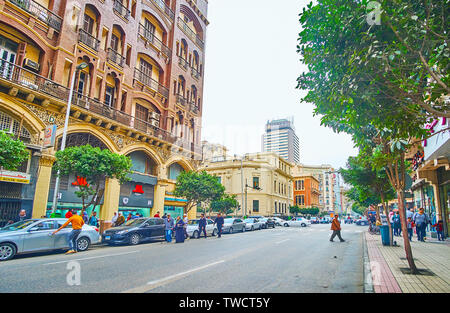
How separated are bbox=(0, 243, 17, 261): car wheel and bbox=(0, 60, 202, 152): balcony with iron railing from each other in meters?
8.86

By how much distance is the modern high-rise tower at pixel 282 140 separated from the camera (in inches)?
6467

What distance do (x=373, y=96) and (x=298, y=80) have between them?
215cm

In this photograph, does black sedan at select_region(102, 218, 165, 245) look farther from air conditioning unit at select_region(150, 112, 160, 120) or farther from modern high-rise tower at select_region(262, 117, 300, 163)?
modern high-rise tower at select_region(262, 117, 300, 163)

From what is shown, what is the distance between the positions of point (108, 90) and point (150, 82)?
14.8 feet

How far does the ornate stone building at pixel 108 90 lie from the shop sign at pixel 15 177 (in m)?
0.05

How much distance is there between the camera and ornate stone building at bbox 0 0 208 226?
51.3ft

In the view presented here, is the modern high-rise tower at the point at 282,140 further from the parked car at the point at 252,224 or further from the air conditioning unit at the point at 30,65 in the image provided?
the air conditioning unit at the point at 30,65

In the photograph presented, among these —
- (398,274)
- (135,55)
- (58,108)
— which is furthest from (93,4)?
(398,274)

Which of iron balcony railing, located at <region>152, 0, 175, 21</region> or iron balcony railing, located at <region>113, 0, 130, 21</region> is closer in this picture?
iron balcony railing, located at <region>113, 0, 130, 21</region>

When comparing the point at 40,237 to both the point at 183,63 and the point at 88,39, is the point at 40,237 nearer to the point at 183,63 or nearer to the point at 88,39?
the point at 88,39

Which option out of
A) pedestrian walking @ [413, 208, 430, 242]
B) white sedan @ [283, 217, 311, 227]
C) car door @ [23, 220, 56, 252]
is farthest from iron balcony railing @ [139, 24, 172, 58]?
white sedan @ [283, 217, 311, 227]

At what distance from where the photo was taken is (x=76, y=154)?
14.5 meters

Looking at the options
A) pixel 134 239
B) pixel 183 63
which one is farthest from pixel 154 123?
pixel 134 239

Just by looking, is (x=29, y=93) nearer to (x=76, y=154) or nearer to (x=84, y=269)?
(x=76, y=154)
